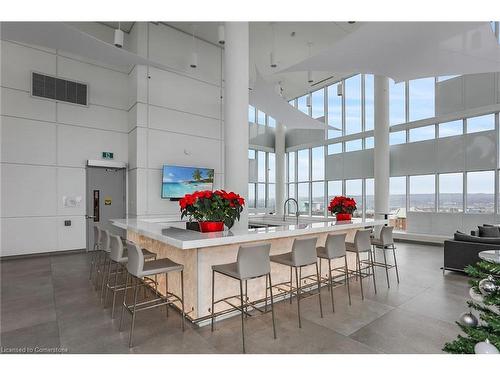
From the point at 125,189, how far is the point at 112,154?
3.04ft

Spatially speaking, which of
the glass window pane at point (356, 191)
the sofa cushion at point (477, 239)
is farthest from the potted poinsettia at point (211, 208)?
the glass window pane at point (356, 191)

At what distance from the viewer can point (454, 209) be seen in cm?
786

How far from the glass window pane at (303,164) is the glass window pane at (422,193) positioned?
170 inches

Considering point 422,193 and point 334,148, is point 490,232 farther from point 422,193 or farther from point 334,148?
point 334,148

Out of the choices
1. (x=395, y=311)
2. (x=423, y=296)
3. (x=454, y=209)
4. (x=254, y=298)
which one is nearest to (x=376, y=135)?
(x=454, y=209)

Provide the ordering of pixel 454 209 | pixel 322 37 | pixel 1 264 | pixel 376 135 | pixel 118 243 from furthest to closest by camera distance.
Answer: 1. pixel 376 135
2. pixel 454 209
3. pixel 322 37
4. pixel 1 264
5. pixel 118 243

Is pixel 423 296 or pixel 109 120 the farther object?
pixel 109 120

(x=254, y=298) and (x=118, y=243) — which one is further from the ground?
(x=118, y=243)

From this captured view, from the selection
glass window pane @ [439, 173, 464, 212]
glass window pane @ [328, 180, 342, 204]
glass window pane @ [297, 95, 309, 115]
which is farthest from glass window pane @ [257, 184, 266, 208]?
glass window pane @ [439, 173, 464, 212]

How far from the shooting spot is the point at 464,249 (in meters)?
4.82

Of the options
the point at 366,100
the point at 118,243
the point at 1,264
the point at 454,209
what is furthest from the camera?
the point at 366,100

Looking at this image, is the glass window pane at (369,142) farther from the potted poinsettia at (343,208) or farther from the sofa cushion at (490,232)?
the potted poinsettia at (343,208)

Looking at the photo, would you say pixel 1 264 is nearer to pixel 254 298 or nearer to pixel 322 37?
pixel 254 298
